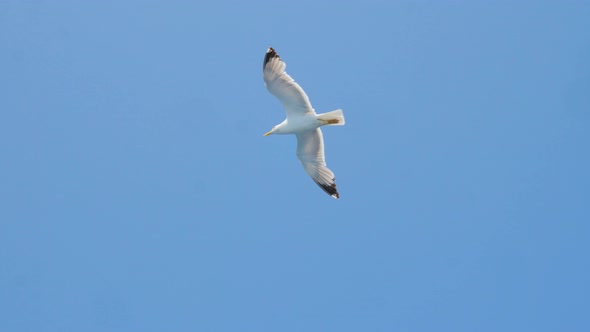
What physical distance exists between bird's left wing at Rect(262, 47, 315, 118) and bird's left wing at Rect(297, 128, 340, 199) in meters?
1.06

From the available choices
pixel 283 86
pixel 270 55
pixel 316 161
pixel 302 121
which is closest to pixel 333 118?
pixel 302 121

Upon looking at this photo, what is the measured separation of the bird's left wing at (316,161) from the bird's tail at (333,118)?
0.96 meters

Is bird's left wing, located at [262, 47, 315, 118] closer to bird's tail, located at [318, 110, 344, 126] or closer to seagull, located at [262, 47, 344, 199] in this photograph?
seagull, located at [262, 47, 344, 199]

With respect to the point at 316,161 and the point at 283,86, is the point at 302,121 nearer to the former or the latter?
the point at 283,86

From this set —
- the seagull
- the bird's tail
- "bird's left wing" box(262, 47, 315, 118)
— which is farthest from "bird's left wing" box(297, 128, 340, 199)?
"bird's left wing" box(262, 47, 315, 118)

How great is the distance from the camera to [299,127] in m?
16.7

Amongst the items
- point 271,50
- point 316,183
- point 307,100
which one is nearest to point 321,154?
point 316,183

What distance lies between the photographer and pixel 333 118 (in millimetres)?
16234

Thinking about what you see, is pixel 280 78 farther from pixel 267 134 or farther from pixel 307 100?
pixel 267 134

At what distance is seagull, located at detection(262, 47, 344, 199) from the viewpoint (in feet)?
50.8

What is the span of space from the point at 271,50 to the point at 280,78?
0.53m

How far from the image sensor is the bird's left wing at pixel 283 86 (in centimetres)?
1540

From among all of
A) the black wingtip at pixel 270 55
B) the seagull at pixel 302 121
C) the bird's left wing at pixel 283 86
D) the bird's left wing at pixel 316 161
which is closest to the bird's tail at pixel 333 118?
the seagull at pixel 302 121

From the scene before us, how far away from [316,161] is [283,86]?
2.33 meters
